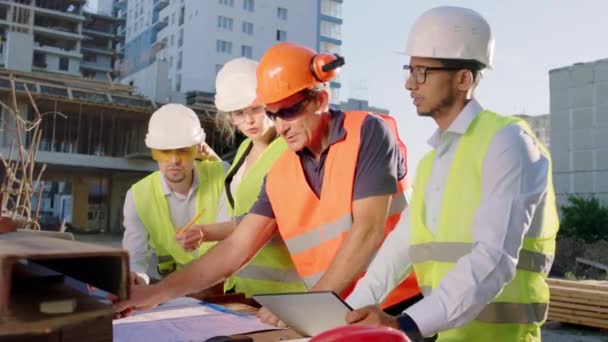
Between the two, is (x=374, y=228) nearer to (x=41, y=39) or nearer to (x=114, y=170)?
(x=114, y=170)

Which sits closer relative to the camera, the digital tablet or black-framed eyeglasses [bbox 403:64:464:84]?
the digital tablet

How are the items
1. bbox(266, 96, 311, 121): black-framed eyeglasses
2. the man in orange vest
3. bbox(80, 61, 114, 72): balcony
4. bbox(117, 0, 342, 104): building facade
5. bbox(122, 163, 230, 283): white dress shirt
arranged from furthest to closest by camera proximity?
1. bbox(80, 61, 114, 72): balcony
2. bbox(117, 0, 342, 104): building facade
3. bbox(122, 163, 230, 283): white dress shirt
4. bbox(266, 96, 311, 121): black-framed eyeglasses
5. the man in orange vest

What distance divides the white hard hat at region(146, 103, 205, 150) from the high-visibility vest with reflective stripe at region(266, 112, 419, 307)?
3.37 feet

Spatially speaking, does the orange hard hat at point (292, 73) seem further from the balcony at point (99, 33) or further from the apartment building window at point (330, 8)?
the balcony at point (99, 33)

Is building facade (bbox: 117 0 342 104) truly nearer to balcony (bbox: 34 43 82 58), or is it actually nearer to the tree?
balcony (bbox: 34 43 82 58)

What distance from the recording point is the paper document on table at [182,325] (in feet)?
5.45

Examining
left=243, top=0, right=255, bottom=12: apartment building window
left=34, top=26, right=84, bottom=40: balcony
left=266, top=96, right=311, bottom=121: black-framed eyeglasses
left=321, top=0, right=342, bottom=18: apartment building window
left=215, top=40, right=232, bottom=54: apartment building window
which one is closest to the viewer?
left=266, top=96, right=311, bottom=121: black-framed eyeglasses

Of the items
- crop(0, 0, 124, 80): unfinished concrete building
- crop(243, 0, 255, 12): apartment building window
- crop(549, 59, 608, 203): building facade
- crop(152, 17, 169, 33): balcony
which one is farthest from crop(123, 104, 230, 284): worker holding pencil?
crop(152, 17, 169, 33): balcony

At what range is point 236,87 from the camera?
125 inches

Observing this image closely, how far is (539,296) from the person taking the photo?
1.56m

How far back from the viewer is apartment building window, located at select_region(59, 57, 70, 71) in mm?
60188

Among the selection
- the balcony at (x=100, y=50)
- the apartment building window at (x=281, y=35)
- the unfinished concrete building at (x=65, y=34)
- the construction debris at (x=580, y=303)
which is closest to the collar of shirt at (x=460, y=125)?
the construction debris at (x=580, y=303)

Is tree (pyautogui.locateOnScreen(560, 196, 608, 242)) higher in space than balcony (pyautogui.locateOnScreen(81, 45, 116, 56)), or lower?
lower

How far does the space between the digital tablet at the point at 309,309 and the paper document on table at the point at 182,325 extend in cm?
25
